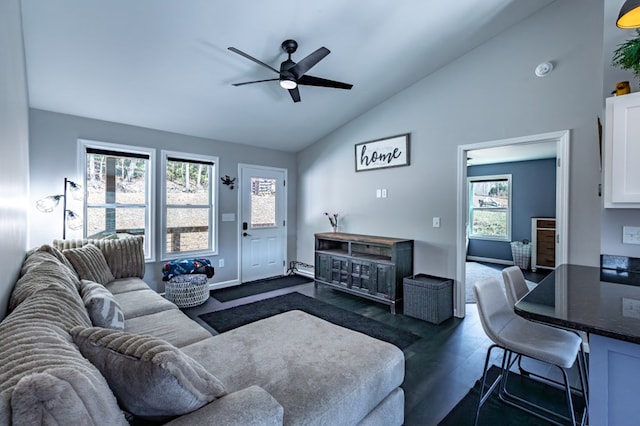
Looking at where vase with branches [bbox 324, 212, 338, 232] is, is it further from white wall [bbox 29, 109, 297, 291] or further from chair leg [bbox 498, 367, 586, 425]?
chair leg [bbox 498, 367, 586, 425]

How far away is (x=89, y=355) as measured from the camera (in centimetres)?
98

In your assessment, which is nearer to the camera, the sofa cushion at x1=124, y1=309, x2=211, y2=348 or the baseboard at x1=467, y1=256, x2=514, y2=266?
the sofa cushion at x1=124, y1=309, x2=211, y2=348

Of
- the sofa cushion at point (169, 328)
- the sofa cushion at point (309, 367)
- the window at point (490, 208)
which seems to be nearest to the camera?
the sofa cushion at point (309, 367)

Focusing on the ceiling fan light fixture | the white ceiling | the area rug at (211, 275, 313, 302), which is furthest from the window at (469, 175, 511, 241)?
the ceiling fan light fixture

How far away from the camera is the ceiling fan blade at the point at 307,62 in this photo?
250 centimetres

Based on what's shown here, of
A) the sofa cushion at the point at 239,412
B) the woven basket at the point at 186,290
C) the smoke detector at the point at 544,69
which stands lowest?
the woven basket at the point at 186,290

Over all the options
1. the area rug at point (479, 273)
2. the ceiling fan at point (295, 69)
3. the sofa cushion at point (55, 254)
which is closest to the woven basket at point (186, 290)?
the sofa cushion at point (55, 254)

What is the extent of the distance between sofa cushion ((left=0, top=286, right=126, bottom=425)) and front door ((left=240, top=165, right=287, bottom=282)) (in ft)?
13.1

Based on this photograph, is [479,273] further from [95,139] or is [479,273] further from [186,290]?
[95,139]

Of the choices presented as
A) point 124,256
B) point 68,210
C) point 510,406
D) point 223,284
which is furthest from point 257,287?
point 510,406

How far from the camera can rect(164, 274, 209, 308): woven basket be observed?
3703 mm

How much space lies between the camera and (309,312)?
3652 millimetres

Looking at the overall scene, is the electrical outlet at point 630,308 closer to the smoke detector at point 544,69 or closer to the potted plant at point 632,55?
the potted plant at point 632,55

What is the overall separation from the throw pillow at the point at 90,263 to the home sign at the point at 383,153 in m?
3.51
